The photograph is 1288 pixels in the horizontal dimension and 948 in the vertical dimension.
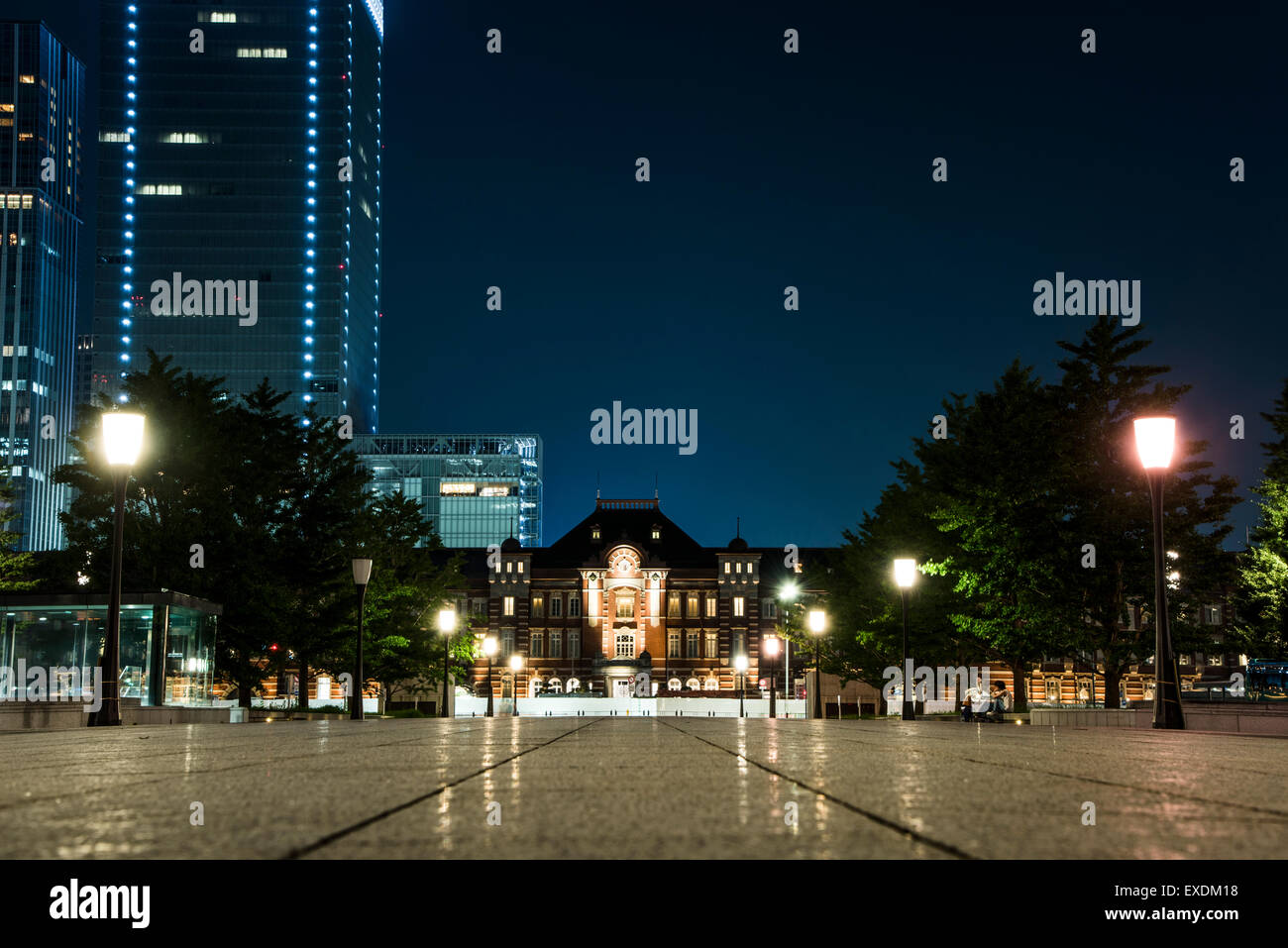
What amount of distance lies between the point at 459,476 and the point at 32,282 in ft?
275

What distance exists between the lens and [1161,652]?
1476 cm

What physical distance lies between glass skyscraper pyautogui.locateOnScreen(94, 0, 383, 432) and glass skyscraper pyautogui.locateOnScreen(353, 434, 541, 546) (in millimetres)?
11022

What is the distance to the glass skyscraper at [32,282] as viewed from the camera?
598 feet

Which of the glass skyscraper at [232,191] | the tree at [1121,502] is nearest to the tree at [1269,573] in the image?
the tree at [1121,502]

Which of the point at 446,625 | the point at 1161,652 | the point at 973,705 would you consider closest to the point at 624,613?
the point at 446,625

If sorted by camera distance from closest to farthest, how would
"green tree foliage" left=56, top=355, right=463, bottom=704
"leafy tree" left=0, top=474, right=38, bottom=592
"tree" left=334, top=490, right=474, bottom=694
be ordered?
"green tree foliage" left=56, top=355, right=463, bottom=704 < "tree" left=334, top=490, right=474, bottom=694 < "leafy tree" left=0, top=474, right=38, bottom=592

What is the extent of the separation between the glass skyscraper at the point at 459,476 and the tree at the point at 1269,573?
13227 cm

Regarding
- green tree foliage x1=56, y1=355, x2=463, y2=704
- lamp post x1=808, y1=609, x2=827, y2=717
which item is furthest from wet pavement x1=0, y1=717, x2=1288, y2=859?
lamp post x1=808, y1=609, x2=827, y2=717

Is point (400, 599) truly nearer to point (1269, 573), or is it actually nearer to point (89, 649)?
point (89, 649)

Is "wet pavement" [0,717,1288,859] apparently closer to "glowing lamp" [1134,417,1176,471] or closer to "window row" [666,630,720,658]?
"glowing lamp" [1134,417,1176,471]

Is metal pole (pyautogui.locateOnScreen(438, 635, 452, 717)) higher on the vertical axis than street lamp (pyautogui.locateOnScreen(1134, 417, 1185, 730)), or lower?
lower

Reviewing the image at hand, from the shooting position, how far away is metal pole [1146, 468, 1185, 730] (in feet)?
47.7

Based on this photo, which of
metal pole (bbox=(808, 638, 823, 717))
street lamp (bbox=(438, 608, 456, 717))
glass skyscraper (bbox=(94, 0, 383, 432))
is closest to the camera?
metal pole (bbox=(808, 638, 823, 717))

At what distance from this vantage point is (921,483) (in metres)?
38.6
